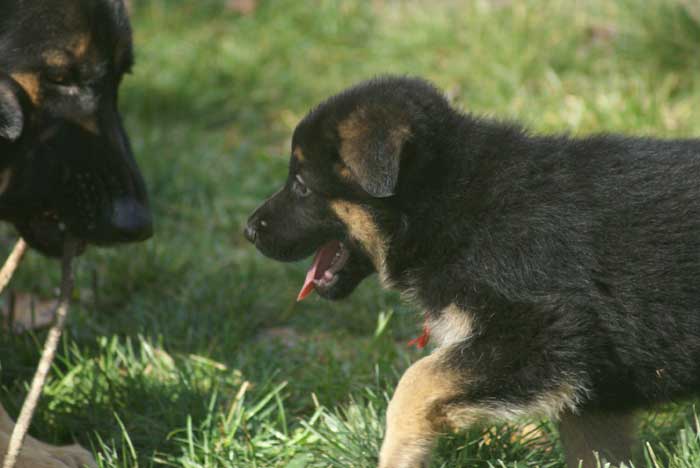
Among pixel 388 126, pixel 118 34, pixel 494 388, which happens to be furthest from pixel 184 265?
pixel 494 388

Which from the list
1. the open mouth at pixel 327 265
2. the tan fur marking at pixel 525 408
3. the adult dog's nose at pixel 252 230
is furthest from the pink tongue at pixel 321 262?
the tan fur marking at pixel 525 408

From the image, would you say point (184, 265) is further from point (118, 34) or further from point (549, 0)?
point (549, 0)

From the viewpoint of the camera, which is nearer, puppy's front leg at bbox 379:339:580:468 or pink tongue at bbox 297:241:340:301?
puppy's front leg at bbox 379:339:580:468

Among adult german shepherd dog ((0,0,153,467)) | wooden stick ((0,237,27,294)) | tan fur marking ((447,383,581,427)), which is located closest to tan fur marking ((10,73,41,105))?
adult german shepherd dog ((0,0,153,467))

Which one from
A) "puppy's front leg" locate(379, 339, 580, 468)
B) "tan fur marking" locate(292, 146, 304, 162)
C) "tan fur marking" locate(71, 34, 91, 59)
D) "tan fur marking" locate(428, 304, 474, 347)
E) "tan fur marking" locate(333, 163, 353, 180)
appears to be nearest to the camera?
"puppy's front leg" locate(379, 339, 580, 468)

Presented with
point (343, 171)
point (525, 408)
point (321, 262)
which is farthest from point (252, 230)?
point (525, 408)

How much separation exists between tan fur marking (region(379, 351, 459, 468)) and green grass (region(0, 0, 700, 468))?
0.97 ft

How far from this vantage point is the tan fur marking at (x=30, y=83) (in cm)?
396

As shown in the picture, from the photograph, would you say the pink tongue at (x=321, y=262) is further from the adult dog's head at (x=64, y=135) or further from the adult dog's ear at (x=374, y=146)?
the adult dog's head at (x=64, y=135)

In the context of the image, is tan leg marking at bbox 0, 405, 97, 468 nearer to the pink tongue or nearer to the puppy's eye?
the pink tongue

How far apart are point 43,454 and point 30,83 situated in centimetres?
129

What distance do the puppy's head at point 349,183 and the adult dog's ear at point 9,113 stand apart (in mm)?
885

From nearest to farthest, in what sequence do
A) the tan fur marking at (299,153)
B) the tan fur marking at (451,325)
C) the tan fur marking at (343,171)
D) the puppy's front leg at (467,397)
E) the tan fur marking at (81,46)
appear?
the puppy's front leg at (467,397), the tan fur marking at (451,325), the tan fur marking at (343,171), the tan fur marking at (299,153), the tan fur marking at (81,46)

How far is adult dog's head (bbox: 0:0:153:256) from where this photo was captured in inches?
157
